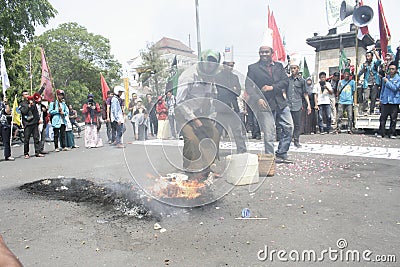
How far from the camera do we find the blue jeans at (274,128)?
19.1 feet

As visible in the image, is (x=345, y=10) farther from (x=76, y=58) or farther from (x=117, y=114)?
(x=76, y=58)

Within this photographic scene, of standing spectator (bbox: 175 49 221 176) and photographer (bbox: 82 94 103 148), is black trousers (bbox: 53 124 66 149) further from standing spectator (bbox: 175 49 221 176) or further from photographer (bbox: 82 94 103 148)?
standing spectator (bbox: 175 49 221 176)

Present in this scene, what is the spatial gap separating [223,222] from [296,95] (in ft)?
16.3

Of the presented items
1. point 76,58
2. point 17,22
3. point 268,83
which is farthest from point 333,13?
point 76,58

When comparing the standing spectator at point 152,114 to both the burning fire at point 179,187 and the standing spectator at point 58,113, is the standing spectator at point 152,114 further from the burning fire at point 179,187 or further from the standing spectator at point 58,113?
the standing spectator at point 58,113

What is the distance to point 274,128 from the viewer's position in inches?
231

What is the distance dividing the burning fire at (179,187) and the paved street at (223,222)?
0.73 feet

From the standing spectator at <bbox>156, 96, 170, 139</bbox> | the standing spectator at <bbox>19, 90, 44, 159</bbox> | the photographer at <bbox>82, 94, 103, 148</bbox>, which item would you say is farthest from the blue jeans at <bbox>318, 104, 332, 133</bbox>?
the standing spectator at <bbox>19, 90, 44, 159</bbox>

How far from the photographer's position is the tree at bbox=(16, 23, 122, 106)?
3466 centimetres

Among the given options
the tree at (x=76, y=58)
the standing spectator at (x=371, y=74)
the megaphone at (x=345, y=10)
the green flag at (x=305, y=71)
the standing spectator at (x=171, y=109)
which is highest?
the tree at (x=76, y=58)

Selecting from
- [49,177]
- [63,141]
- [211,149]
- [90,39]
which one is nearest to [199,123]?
[211,149]

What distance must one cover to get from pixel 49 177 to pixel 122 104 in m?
4.54

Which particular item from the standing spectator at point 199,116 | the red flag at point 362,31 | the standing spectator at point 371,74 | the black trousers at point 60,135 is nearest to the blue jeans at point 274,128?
the standing spectator at point 199,116

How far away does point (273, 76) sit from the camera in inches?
231
